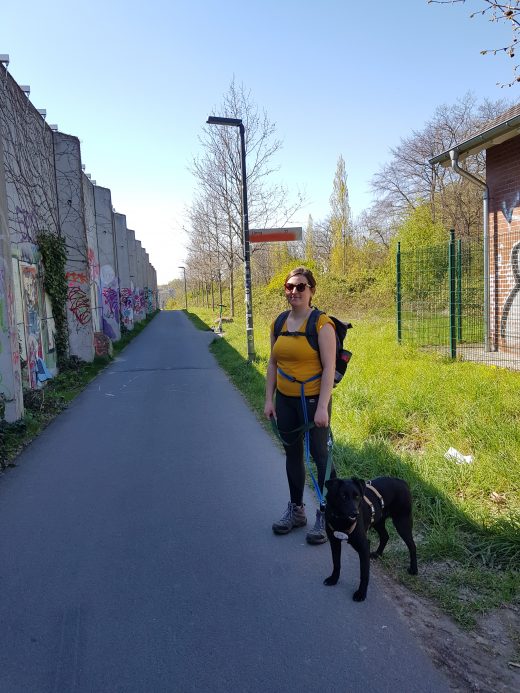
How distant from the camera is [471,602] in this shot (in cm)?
306

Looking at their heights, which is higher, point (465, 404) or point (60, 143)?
point (60, 143)

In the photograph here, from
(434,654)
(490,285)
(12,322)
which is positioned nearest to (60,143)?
(12,322)

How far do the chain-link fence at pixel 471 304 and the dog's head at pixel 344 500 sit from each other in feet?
21.7

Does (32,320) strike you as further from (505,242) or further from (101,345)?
(505,242)

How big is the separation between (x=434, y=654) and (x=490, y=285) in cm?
900

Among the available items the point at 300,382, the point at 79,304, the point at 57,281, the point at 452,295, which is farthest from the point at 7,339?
the point at 452,295

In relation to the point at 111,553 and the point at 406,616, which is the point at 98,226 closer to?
the point at 111,553

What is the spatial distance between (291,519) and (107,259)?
19.3m

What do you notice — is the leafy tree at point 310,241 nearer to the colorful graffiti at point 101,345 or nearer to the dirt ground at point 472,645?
the colorful graffiti at point 101,345

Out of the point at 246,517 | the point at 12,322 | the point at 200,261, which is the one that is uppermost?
the point at 200,261

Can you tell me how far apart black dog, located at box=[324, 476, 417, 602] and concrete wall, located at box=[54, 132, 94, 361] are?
11.5 metres

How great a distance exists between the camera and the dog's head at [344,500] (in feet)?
9.95

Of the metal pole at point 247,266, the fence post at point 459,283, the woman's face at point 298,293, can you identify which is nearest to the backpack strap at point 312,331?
the woman's face at point 298,293

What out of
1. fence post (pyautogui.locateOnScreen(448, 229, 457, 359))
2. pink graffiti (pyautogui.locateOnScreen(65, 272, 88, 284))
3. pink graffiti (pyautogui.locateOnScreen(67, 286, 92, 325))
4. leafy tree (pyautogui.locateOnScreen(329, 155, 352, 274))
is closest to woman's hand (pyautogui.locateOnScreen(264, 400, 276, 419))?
fence post (pyautogui.locateOnScreen(448, 229, 457, 359))
